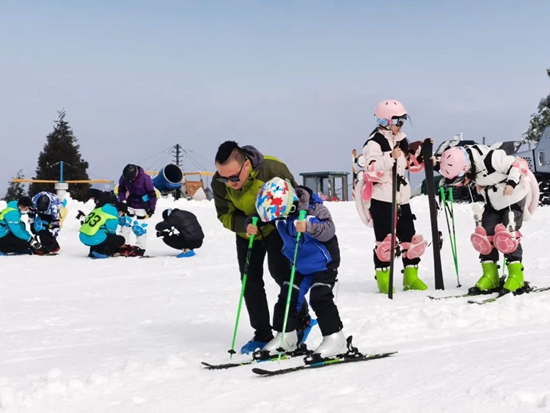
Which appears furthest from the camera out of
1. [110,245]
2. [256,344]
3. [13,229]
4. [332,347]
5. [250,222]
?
[13,229]

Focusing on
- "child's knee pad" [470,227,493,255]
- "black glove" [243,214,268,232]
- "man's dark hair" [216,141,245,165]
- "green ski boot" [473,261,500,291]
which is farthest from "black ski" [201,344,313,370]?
"child's knee pad" [470,227,493,255]

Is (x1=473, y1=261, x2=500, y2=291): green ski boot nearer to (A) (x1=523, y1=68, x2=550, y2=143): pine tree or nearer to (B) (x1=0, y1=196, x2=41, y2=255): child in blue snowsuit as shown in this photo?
(B) (x1=0, y1=196, x2=41, y2=255): child in blue snowsuit

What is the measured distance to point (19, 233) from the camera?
1330 centimetres

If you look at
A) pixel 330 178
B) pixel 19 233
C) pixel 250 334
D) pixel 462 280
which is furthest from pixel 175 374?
pixel 330 178

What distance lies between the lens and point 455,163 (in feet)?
22.4

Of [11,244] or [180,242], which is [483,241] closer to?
[180,242]

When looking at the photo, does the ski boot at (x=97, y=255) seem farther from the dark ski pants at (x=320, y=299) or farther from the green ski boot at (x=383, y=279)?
the dark ski pants at (x=320, y=299)

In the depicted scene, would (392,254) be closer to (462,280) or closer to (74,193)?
(462,280)

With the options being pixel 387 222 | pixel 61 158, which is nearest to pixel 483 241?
pixel 387 222

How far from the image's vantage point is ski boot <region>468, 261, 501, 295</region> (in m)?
6.83

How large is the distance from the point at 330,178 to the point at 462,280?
2576 cm

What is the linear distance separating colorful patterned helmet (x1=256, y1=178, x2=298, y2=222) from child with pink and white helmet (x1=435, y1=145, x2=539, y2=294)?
317 cm

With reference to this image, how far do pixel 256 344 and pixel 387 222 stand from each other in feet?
9.72

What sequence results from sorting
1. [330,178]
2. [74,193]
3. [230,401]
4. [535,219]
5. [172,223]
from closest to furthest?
[230,401], [172,223], [535,219], [330,178], [74,193]
